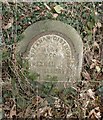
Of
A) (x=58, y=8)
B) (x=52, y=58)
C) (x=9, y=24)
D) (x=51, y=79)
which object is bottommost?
(x=51, y=79)

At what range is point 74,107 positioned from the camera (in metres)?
2.73

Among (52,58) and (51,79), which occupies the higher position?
(52,58)

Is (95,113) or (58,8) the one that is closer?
(58,8)

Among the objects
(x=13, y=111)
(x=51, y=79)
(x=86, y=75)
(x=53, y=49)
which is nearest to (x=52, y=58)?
(x=53, y=49)

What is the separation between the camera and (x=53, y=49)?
2.65m

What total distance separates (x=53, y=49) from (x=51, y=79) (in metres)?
0.26

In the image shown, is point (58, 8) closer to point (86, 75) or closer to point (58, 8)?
point (58, 8)

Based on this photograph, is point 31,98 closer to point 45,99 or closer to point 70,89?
point 45,99

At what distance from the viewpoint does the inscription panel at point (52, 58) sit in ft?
8.64

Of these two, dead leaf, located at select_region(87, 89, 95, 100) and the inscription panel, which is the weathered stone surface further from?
dead leaf, located at select_region(87, 89, 95, 100)

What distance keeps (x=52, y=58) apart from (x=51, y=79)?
0.60 ft

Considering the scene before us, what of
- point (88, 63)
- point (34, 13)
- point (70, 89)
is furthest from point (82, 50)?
point (34, 13)

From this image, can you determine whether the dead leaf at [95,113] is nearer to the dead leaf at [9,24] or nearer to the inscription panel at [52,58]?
the inscription panel at [52,58]

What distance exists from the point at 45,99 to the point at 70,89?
0.78 feet
